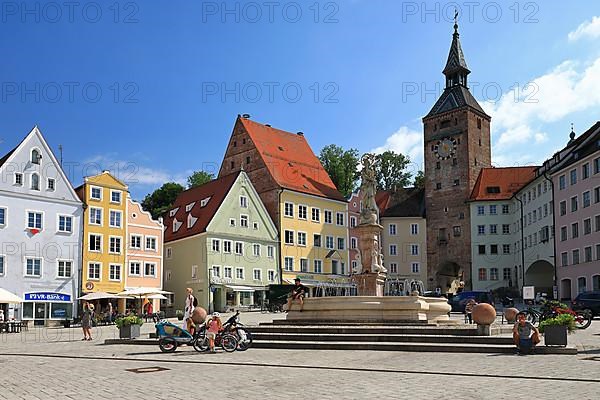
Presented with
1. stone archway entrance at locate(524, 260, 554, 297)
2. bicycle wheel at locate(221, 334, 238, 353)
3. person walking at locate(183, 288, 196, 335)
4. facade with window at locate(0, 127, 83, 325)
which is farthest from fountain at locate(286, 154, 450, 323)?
stone archway entrance at locate(524, 260, 554, 297)

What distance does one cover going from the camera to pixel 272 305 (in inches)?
2217

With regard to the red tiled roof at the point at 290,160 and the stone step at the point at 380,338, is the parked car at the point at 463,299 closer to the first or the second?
the stone step at the point at 380,338

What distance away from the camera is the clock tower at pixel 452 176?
3214 inches

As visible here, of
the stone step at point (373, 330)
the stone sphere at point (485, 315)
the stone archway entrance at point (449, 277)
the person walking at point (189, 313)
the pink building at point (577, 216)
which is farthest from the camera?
the stone archway entrance at point (449, 277)

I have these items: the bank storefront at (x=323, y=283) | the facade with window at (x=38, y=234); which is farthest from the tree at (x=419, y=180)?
the facade with window at (x=38, y=234)

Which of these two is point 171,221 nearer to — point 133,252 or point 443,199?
point 133,252

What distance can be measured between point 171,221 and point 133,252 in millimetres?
10748

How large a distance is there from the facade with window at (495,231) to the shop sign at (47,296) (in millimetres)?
45493

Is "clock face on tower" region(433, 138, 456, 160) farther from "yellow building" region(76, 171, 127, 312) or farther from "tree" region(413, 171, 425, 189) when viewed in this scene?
"yellow building" region(76, 171, 127, 312)

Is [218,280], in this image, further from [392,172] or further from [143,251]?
[392,172]

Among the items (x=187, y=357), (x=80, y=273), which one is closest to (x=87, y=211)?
(x=80, y=273)

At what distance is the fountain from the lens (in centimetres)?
2478

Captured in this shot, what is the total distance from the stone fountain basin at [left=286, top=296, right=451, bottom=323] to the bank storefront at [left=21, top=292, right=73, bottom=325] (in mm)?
29455

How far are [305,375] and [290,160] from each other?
59.9 metres
